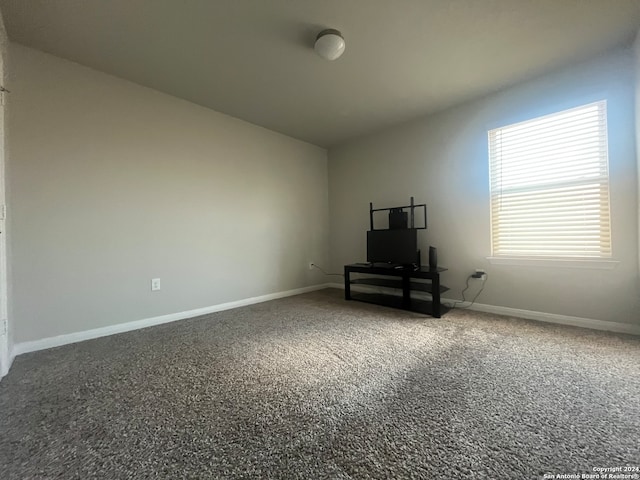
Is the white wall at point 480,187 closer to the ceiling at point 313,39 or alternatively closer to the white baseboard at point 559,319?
the white baseboard at point 559,319

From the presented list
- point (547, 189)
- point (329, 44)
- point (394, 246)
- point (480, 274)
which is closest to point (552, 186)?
point (547, 189)

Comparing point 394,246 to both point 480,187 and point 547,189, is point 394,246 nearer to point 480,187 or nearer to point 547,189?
point 480,187

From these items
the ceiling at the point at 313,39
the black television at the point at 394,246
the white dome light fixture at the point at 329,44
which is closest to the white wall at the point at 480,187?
the ceiling at the point at 313,39

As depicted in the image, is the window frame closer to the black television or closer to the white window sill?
the white window sill

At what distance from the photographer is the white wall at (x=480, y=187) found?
6.88 feet

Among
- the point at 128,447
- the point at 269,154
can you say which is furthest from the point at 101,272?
the point at 269,154

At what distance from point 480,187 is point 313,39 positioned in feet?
7.38

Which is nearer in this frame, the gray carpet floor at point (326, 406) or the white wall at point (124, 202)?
the gray carpet floor at point (326, 406)

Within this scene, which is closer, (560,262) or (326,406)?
(326,406)

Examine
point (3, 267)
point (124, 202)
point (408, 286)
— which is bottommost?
point (408, 286)

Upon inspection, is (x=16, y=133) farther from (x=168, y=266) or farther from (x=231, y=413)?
(x=231, y=413)

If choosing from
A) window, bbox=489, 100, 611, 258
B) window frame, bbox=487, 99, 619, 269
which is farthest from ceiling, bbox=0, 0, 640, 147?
window, bbox=489, 100, 611, 258

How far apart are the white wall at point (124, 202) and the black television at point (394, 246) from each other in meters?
1.36

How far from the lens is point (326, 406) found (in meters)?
1.25
